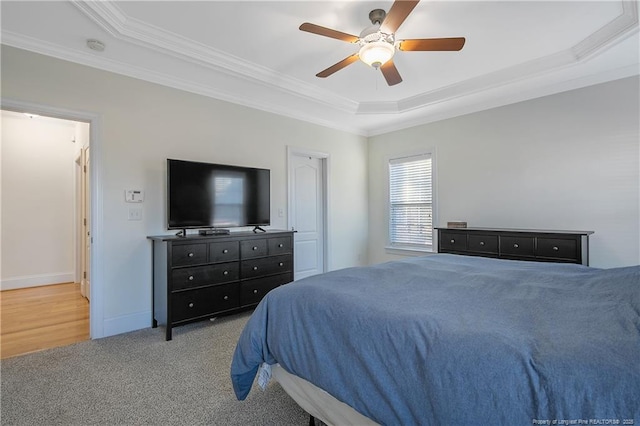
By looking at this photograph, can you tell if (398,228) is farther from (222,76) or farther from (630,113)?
(222,76)

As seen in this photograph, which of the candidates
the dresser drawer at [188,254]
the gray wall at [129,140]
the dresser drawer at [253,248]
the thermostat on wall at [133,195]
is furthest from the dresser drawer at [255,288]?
the thermostat on wall at [133,195]

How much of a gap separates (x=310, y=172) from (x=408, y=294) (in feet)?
11.7

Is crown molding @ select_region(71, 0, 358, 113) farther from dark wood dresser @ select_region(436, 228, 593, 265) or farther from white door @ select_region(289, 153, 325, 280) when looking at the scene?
dark wood dresser @ select_region(436, 228, 593, 265)

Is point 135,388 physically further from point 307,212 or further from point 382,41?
point 307,212

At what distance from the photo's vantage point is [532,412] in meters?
0.84

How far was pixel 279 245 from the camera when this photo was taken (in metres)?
3.74

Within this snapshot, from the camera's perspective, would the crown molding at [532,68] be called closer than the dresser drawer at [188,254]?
Yes

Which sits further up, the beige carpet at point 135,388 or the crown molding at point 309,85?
the crown molding at point 309,85

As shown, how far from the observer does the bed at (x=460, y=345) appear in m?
0.84

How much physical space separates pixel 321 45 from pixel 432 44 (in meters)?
1.06

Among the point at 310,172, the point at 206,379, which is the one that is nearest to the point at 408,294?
the point at 206,379

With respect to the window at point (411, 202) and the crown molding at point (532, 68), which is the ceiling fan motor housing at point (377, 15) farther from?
the window at point (411, 202)

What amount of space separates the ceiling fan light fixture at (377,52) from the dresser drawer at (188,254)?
7.39ft

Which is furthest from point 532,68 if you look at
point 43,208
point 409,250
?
point 43,208
